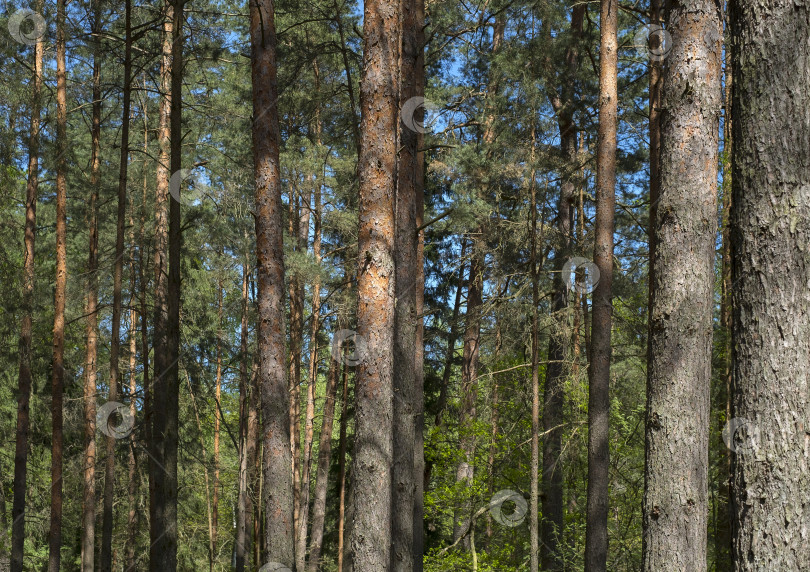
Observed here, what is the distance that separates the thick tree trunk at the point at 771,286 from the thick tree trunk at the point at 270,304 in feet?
16.0

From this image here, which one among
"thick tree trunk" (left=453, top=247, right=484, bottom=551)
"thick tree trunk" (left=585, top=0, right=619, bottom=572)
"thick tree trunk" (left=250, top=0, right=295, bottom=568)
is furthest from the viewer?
"thick tree trunk" (left=453, top=247, right=484, bottom=551)

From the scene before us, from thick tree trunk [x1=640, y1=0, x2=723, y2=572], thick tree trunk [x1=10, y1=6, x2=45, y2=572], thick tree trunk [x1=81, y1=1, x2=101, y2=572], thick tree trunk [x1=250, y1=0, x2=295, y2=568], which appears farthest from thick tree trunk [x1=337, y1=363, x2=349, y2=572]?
thick tree trunk [x1=640, y1=0, x2=723, y2=572]

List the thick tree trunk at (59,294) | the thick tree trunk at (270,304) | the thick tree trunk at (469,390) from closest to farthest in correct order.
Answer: the thick tree trunk at (270,304) → the thick tree trunk at (59,294) → the thick tree trunk at (469,390)

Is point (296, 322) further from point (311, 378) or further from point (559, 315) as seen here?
point (559, 315)

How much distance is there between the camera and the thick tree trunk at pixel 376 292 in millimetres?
6633

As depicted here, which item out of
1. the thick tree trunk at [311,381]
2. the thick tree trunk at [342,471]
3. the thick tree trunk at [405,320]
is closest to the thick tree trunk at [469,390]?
the thick tree trunk at [342,471]

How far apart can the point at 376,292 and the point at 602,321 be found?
12.6 feet

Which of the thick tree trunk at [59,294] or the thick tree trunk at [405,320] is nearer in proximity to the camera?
the thick tree trunk at [405,320]

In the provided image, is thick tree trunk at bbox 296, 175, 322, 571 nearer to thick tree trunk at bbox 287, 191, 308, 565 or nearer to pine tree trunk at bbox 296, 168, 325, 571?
pine tree trunk at bbox 296, 168, 325, 571

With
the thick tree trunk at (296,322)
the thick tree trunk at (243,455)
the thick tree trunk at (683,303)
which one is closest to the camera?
the thick tree trunk at (683,303)

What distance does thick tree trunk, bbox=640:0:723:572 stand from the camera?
4.54 metres

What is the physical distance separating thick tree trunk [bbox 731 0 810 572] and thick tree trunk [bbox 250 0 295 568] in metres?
4.89

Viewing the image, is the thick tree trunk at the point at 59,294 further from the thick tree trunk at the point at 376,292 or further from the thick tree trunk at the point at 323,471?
the thick tree trunk at the point at 376,292

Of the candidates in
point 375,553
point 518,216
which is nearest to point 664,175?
point 375,553
